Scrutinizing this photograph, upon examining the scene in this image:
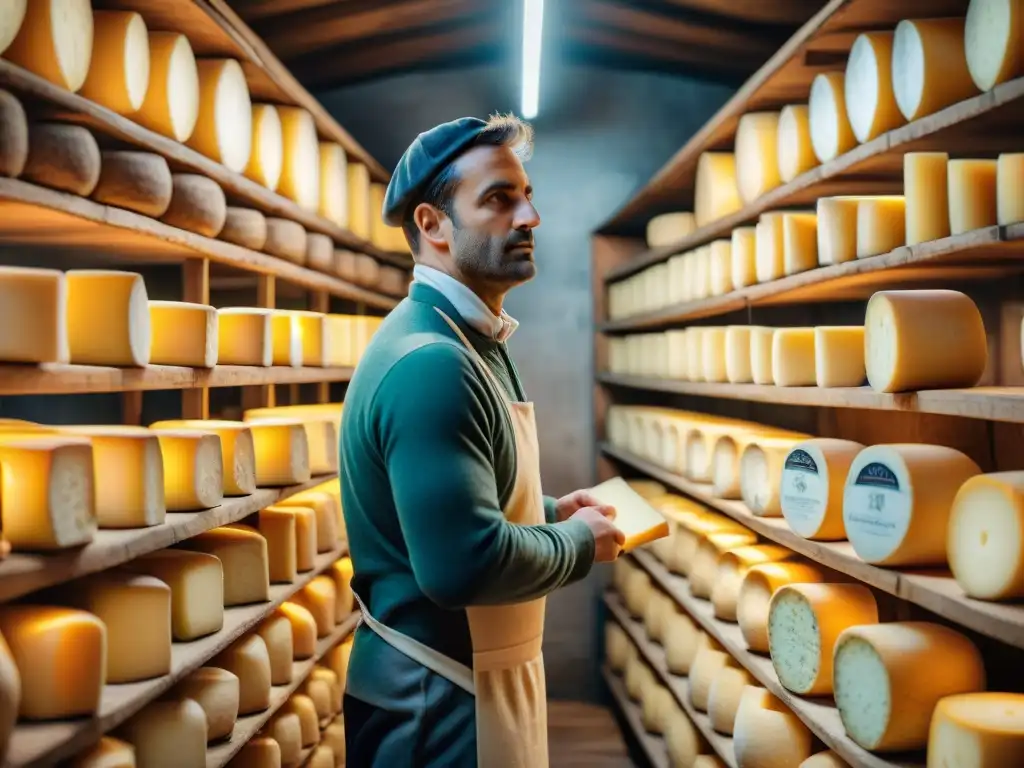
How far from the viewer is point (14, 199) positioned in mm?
1765

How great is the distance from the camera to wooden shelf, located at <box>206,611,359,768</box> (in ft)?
8.01

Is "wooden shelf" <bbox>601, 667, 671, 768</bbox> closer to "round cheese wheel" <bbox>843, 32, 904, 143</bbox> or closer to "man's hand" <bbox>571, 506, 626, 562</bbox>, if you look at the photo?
"man's hand" <bbox>571, 506, 626, 562</bbox>

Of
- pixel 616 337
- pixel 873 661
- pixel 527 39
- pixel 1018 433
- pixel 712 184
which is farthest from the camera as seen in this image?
pixel 616 337

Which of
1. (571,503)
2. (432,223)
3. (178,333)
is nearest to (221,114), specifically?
(178,333)

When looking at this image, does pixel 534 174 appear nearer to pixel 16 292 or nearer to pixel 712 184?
pixel 712 184

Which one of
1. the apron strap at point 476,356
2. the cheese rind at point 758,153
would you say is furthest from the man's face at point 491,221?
the cheese rind at point 758,153

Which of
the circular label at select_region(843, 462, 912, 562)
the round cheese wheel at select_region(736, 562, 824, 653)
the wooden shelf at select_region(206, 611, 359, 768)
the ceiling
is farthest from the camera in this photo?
the ceiling

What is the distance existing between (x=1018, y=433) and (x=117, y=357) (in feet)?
6.47

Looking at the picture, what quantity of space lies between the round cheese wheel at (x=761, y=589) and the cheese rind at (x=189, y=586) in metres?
1.44

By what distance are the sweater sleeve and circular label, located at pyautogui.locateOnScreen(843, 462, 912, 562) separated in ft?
2.71

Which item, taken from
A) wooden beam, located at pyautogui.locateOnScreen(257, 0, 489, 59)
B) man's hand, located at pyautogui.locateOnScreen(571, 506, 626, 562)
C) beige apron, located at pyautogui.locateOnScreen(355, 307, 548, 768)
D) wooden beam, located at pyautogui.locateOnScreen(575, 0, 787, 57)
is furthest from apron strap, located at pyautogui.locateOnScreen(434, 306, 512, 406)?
wooden beam, located at pyautogui.locateOnScreen(575, 0, 787, 57)

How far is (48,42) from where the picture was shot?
200 centimetres

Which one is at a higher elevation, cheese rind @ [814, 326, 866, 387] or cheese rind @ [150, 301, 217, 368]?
cheese rind @ [150, 301, 217, 368]

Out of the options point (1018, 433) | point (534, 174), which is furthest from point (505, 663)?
point (534, 174)
